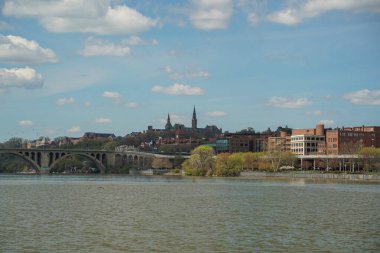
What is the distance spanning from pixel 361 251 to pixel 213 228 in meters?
9.64

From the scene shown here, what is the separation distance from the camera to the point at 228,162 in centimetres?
15550

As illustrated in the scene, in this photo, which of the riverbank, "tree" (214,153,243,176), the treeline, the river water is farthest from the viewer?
the treeline

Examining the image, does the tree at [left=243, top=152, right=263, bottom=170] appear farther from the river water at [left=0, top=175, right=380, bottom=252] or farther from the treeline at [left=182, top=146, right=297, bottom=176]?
the river water at [left=0, top=175, right=380, bottom=252]

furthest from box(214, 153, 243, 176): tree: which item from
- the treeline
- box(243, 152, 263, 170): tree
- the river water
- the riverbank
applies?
the river water

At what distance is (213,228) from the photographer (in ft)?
117

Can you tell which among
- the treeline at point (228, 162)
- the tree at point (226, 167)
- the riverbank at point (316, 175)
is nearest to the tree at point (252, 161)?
the treeline at point (228, 162)

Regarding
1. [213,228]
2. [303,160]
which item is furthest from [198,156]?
[213,228]

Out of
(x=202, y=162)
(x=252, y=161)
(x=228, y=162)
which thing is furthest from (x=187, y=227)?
(x=252, y=161)

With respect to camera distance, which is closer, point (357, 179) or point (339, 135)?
point (357, 179)

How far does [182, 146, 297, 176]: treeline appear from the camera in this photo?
154m

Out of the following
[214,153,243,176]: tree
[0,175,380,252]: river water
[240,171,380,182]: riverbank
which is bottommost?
[0,175,380,252]: river water

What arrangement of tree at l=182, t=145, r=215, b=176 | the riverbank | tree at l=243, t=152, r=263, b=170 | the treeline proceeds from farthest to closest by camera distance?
tree at l=243, t=152, r=263, b=170, tree at l=182, t=145, r=215, b=176, the treeline, the riverbank

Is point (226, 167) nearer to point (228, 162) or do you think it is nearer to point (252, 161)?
point (228, 162)

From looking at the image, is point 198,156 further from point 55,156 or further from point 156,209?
point 156,209
